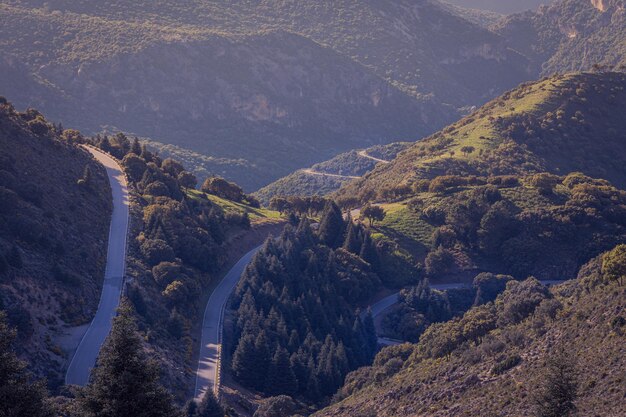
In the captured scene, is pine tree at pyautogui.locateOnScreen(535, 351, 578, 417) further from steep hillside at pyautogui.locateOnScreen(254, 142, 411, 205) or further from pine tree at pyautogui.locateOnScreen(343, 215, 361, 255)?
steep hillside at pyautogui.locateOnScreen(254, 142, 411, 205)

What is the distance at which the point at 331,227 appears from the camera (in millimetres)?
73438

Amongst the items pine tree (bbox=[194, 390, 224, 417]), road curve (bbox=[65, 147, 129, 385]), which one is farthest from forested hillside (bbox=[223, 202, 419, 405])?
pine tree (bbox=[194, 390, 224, 417])

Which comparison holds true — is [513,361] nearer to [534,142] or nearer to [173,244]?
[173,244]

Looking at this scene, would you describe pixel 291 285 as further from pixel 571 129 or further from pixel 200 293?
pixel 571 129

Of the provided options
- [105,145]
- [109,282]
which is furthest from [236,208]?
[109,282]

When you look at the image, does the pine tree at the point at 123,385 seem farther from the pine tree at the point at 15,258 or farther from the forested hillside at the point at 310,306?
the forested hillside at the point at 310,306

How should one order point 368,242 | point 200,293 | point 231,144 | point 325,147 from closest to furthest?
point 200,293 < point 368,242 < point 231,144 < point 325,147

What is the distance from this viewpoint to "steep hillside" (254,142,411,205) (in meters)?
126

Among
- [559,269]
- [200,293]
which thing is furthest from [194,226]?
[559,269]

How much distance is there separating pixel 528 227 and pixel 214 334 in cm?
3179

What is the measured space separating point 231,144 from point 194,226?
99074 millimetres

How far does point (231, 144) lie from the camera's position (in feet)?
534

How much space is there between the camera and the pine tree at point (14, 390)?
66.0 feet

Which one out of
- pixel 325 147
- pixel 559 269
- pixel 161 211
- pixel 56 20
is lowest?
pixel 559 269
